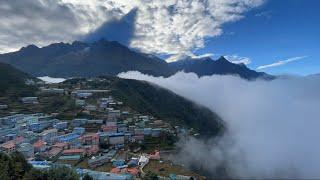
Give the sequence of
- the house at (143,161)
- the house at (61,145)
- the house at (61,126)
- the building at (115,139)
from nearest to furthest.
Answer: the house at (143,161)
the house at (61,145)
the building at (115,139)
the house at (61,126)

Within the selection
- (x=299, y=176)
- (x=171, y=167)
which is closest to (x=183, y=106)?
(x=299, y=176)

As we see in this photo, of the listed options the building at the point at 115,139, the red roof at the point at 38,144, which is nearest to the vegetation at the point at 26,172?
the red roof at the point at 38,144

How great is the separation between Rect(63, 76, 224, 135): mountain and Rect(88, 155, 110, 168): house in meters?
55.9

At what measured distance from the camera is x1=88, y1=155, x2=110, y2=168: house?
58.4 meters

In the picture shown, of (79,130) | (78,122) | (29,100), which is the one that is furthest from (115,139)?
(29,100)

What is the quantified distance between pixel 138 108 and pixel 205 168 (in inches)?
1649

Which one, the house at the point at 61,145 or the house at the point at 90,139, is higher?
the house at the point at 90,139

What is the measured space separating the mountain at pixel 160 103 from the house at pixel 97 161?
5593cm

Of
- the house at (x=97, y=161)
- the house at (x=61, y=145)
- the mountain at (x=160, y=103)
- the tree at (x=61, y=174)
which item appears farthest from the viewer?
the mountain at (x=160, y=103)

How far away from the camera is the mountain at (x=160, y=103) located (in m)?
125

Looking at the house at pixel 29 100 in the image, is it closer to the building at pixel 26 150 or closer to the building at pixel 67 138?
the building at pixel 67 138

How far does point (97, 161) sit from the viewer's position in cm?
5959

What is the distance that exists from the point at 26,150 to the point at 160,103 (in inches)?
3332

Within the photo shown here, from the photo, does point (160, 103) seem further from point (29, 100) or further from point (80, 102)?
point (29, 100)
